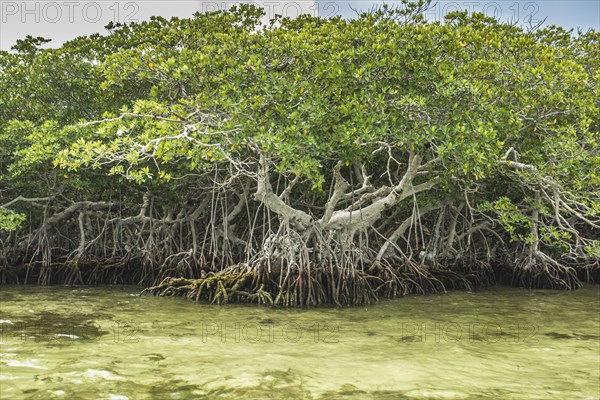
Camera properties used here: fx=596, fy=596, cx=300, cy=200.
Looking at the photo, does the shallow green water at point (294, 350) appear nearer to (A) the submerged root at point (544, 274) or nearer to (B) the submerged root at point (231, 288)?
(B) the submerged root at point (231, 288)

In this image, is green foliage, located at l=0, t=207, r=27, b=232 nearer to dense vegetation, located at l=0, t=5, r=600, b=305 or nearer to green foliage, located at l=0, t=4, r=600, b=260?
dense vegetation, located at l=0, t=5, r=600, b=305

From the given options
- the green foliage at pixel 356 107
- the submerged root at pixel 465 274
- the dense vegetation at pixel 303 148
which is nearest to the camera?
the green foliage at pixel 356 107

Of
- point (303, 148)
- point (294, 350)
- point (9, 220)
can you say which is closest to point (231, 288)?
point (303, 148)

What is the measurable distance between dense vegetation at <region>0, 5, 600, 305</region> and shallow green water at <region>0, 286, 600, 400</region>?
1.13 metres

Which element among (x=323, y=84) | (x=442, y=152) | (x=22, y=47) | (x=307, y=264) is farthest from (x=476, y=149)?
(x=22, y=47)

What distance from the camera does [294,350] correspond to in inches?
201

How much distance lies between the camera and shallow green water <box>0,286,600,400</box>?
3975 mm

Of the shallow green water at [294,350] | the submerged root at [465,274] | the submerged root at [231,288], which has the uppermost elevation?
the submerged root at [465,274]

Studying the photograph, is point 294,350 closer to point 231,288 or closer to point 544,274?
point 231,288

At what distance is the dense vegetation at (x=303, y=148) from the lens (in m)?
6.82

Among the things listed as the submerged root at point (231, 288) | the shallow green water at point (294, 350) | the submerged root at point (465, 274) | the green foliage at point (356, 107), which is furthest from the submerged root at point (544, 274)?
the submerged root at point (231, 288)

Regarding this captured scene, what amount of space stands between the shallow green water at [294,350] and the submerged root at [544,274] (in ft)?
5.45

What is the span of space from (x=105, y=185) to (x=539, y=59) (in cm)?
690

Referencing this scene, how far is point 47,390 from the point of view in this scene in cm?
379
